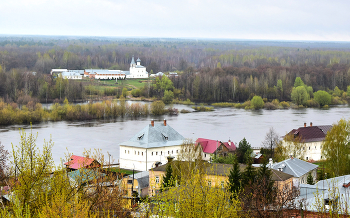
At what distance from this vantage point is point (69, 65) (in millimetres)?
60406

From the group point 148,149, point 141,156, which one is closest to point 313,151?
point 148,149

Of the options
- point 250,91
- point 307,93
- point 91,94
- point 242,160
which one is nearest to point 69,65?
point 91,94

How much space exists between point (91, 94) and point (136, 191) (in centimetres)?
2760

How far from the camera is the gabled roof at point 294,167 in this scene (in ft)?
39.3

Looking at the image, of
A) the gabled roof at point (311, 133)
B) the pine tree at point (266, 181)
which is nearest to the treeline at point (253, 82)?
Result: the gabled roof at point (311, 133)

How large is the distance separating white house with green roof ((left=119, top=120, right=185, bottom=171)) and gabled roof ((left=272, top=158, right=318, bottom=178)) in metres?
3.81

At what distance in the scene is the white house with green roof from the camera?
15.0 m

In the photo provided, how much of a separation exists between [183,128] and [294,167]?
11.3 m

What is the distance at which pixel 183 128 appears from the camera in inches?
918

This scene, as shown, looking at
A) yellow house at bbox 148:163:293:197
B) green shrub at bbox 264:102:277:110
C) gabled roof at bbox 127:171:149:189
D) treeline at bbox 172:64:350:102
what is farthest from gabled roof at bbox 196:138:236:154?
treeline at bbox 172:64:350:102

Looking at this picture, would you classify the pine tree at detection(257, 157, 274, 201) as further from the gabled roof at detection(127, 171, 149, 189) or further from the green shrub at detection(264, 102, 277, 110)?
the green shrub at detection(264, 102, 277, 110)

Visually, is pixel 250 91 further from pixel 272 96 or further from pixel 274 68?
pixel 274 68

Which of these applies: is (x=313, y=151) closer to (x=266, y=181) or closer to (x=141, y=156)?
(x=141, y=156)

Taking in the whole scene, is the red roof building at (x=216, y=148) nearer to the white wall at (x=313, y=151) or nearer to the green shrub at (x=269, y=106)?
the white wall at (x=313, y=151)
